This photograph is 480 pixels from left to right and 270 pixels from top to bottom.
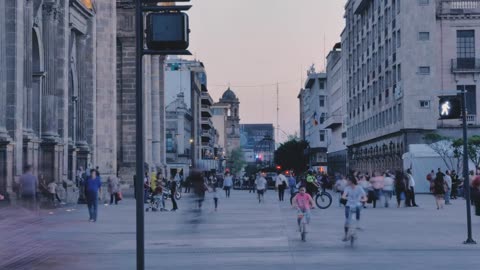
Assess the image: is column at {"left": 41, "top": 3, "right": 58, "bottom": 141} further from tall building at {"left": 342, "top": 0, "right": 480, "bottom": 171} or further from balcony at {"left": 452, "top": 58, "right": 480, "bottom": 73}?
balcony at {"left": 452, "top": 58, "right": 480, "bottom": 73}

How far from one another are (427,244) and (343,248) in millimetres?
1940

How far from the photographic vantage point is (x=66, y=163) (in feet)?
143

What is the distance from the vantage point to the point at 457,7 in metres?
67.1

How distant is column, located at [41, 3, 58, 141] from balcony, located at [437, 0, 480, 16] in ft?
112

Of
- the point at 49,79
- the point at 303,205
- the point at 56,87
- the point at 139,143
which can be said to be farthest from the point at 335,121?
the point at 139,143

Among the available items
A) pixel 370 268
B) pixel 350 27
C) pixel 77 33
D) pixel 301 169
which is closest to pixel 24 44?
pixel 77 33

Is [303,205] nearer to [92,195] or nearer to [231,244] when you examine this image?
[231,244]

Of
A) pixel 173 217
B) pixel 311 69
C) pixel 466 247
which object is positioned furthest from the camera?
pixel 311 69

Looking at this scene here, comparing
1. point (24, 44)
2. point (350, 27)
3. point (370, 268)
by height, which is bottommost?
point (370, 268)

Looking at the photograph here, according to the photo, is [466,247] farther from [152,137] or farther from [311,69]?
[311,69]

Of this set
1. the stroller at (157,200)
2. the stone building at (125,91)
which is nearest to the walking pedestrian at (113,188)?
the stroller at (157,200)

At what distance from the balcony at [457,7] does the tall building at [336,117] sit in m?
43.9

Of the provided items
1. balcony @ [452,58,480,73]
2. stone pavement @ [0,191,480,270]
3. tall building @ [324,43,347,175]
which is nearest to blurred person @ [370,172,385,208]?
stone pavement @ [0,191,480,270]

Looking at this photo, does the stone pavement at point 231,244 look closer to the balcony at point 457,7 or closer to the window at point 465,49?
the window at point 465,49
